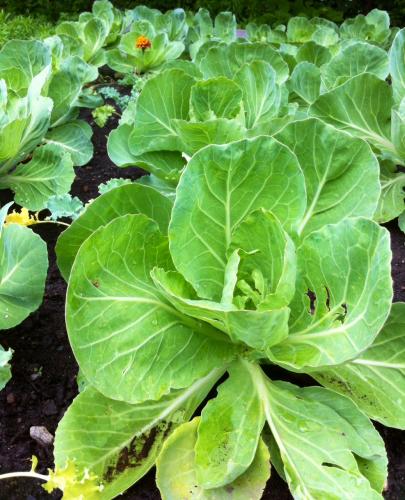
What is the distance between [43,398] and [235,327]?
723 millimetres

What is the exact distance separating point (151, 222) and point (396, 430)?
927 mm

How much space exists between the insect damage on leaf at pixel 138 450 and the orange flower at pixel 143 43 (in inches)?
101

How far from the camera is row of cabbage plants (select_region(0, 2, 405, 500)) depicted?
1463mm

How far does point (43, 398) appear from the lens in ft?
6.08

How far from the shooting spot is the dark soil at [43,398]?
165 cm

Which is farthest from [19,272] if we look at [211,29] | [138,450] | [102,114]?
[211,29]

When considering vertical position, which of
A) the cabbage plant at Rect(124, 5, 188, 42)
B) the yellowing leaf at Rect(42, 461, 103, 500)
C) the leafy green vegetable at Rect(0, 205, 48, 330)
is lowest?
the cabbage plant at Rect(124, 5, 188, 42)

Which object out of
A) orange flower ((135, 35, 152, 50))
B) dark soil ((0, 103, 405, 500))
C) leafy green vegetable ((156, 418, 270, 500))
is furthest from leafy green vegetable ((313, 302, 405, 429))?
orange flower ((135, 35, 152, 50))

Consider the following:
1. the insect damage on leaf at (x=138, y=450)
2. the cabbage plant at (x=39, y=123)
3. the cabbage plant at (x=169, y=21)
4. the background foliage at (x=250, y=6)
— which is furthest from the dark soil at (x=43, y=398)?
the background foliage at (x=250, y=6)

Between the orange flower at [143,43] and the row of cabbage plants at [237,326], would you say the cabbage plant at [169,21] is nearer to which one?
the orange flower at [143,43]

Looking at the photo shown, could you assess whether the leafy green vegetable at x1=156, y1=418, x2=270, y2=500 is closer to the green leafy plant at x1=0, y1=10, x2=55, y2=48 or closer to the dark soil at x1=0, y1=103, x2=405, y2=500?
the dark soil at x1=0, y1=103, x2=405, y2=500

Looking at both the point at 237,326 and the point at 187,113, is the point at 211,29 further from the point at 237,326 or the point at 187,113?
the point at 237,326

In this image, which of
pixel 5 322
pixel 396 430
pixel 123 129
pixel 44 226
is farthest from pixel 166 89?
pixel 396 430

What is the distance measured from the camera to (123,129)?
2.59 metres
